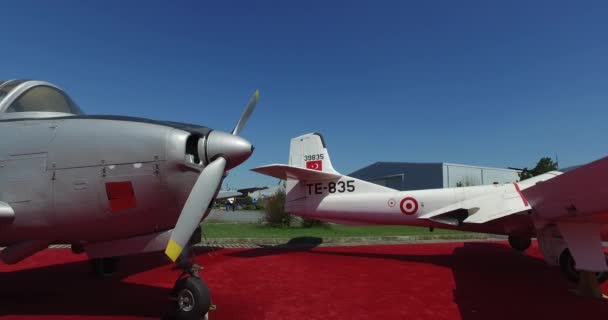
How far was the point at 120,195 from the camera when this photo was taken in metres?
3.93

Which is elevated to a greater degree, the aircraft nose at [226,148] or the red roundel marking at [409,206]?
the aircraft nose at [226,148]

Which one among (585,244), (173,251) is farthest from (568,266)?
(173,251)

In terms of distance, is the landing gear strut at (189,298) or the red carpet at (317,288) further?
the red carpet at (317,288)

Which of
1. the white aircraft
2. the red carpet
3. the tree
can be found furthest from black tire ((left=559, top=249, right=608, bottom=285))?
the tree

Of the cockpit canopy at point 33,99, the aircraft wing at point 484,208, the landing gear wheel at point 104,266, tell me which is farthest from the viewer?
the aircraft wing at point 484,208

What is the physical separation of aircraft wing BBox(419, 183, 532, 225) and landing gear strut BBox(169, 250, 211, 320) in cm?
706

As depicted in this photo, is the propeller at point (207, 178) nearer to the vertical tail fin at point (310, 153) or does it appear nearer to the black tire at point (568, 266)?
the black tire at point (568, 266)

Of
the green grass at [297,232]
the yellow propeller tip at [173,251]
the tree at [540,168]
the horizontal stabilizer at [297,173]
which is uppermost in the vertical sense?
the tree at [540,168]

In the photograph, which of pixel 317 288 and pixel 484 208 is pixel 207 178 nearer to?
pixel 317 288

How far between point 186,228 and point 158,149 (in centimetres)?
100

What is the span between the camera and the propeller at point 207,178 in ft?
11.8

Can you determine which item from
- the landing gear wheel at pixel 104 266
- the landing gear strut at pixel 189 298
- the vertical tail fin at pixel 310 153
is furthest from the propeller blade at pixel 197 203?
the vertical tail fin at pixel 310 153

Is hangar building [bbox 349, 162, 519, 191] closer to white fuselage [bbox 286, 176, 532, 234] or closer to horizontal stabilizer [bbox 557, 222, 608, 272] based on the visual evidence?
white fuselage [bbox 286, 176, 532, 234]

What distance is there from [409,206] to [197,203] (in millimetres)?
7369
